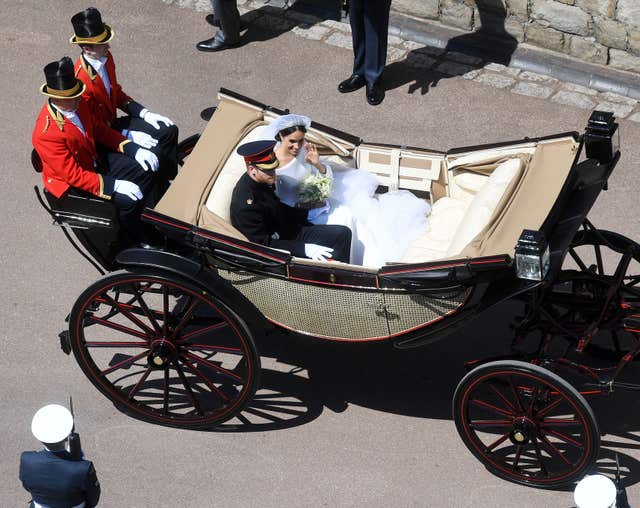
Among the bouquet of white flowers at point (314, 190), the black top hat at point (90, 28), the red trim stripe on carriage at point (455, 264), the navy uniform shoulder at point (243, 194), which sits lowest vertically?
the bouquet of white flowers at point (314, 190)

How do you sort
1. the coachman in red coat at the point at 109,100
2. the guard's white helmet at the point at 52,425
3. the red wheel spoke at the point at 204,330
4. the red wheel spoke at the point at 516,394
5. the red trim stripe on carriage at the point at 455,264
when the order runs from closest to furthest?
the guard's white helmet at the point at 52,425
the red trim stripe on carriage at the point at 455,264
the red wheel spoke at the point at 516,394
the red wheel spoke at the point at 204,330
the coachman in red coat at the point at 109,100

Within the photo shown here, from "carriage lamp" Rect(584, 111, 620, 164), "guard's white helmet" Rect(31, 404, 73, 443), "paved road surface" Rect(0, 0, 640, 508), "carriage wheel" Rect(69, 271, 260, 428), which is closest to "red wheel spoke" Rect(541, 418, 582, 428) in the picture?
"paved road surface" Rect(0, 0, 640, 508)

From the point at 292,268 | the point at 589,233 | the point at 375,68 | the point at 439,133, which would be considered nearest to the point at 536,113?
the point at 439,133

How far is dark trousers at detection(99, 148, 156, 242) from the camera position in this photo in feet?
17.9

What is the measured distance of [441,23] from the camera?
8.31m

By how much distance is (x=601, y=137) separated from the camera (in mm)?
4969

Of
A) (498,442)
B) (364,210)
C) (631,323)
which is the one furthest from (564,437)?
(364,210)

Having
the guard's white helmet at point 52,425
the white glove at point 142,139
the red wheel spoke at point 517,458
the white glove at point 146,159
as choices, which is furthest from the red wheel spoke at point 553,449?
the white glove at point 142,139

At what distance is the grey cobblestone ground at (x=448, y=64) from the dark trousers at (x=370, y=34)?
1.50ft

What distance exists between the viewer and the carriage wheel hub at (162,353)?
532 cm

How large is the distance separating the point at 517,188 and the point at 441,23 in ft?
11.6

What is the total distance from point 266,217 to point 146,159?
0.79 m

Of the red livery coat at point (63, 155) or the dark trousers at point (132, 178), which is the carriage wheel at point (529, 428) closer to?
the dark trousers at point (132, 178)

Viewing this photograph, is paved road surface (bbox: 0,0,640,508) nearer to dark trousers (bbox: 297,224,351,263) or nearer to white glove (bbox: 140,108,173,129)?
dark trousers (bbox: 297,224,351,263)
